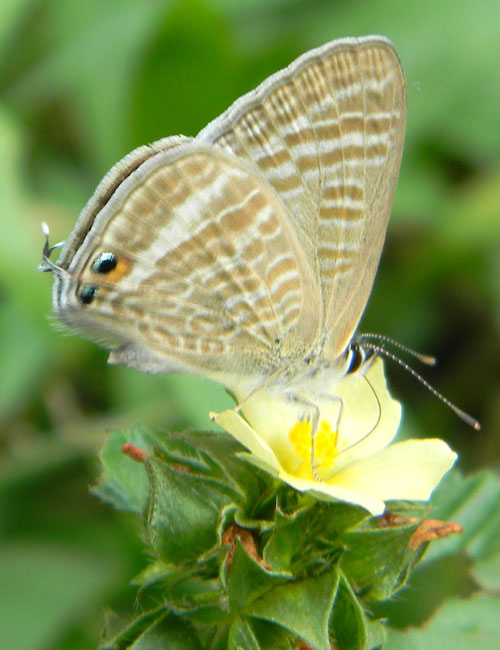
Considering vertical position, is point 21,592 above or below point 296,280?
below

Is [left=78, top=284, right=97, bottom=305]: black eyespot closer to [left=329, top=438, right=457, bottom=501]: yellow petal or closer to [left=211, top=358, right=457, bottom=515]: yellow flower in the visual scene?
[left=211, top=358, right=457, bottom=515]: yellow flower

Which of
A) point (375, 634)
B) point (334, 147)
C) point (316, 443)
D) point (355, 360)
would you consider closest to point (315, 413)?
point (316, 443)

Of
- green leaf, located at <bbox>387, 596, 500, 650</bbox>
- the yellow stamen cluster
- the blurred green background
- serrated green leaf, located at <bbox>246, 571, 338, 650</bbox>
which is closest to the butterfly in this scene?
the yellow stamen cluster

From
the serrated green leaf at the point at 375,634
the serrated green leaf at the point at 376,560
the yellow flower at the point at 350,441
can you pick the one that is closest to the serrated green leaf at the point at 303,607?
the serrated green leaf at the point at 376,560

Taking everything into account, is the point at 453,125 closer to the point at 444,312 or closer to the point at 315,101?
the point at 444,312

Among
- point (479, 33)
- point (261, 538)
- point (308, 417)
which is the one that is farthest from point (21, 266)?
point (479, 33)
